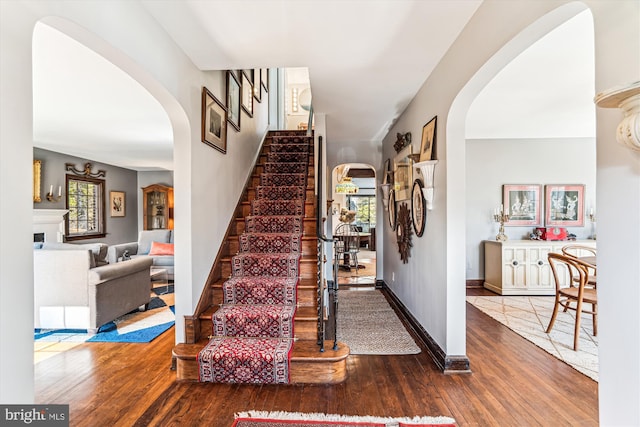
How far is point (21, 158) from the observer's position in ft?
3.75

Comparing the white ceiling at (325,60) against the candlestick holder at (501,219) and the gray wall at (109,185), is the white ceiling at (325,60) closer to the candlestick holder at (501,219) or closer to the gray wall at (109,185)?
the candlestick holder at (501,219)

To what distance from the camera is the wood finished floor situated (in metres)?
2.05

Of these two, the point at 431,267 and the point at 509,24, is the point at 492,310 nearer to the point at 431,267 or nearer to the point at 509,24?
the point at 431,267

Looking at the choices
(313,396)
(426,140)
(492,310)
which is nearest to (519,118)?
(426,140)

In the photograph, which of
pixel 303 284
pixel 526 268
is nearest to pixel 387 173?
pixel 526 268

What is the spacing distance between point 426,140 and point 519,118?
237cm

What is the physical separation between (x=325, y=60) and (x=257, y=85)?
9.78 ft

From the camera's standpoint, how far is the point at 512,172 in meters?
5.71

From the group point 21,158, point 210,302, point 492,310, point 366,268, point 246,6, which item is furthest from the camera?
point 366,268

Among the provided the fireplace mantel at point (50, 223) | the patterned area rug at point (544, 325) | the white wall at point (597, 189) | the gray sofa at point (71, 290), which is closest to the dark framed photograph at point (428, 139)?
the white wall at point (597, 189)

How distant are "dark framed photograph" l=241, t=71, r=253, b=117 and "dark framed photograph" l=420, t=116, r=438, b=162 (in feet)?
8.19

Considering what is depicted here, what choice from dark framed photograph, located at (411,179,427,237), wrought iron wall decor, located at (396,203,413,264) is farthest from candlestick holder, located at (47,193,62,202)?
dark framed photograph, located at (411,179,427,237)

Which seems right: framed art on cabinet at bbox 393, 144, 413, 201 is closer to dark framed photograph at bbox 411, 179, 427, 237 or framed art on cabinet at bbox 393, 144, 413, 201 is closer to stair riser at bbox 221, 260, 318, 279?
dark framed photograph at bbox 411, 179, 427, 237

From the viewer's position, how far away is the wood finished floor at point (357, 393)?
2.05 meters
